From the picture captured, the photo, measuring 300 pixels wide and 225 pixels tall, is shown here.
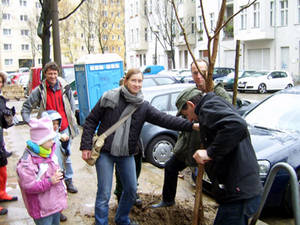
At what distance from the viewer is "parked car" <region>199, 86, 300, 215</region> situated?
442 cm

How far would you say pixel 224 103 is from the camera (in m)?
2.71

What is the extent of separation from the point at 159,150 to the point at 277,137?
2.96 m

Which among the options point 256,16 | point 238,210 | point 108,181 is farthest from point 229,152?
point 256,16

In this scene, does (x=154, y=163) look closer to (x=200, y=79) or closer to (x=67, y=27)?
(x=200, y=79)

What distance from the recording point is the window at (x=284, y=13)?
98.5 feet

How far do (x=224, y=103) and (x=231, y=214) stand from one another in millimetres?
806

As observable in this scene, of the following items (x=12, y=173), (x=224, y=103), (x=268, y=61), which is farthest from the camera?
(x=268, y=61)

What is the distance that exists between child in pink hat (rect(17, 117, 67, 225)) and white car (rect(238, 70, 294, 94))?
72.4 feet

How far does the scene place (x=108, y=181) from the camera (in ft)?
12.5

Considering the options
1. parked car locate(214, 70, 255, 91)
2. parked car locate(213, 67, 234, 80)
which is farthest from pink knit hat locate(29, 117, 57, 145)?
parked car locate(213, 67, 234, 80)

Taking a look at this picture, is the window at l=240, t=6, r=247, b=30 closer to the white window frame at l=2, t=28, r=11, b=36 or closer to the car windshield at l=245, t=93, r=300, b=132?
the car windshield at l=245, t=93, r=300, b=132

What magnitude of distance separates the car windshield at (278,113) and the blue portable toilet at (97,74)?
546cm

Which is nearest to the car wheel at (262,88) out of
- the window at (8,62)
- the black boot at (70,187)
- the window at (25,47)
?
the black boot at (70,187)

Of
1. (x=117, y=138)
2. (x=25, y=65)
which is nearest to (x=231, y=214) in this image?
(x=117, y=138)
